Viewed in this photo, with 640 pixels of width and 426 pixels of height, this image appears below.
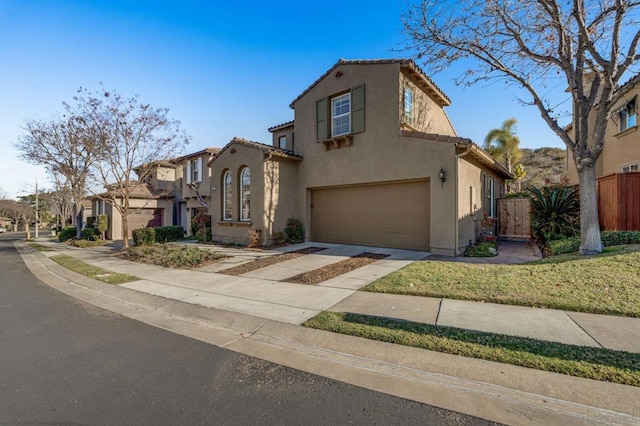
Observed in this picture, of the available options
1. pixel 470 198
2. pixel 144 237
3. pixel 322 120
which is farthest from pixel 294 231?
pixel 144 237

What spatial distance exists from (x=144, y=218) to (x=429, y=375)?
25632 millimetres

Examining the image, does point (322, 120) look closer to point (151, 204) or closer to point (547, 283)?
point (547, 283)

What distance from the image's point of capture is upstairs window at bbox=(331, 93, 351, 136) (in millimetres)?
12867

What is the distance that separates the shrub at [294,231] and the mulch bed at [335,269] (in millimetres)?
4015

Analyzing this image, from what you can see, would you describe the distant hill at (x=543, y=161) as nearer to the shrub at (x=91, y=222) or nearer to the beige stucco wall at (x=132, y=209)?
the beige stucco wall at (x=132, y=209)

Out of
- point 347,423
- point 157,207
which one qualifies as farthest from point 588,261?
point 157,207

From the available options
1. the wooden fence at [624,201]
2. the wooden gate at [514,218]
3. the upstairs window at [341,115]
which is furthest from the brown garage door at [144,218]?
the wooden fence at [624,201]

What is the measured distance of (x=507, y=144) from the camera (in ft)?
84.9

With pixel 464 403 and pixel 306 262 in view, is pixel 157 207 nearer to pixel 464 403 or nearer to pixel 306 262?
pixel 306 262

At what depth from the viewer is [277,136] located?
696 inches

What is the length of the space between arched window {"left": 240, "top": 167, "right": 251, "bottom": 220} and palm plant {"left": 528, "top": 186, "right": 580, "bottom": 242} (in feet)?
39.9

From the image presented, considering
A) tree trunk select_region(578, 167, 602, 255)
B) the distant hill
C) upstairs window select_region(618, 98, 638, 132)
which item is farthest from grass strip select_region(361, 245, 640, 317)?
the distant hill

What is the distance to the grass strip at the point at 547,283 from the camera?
4.92 meters

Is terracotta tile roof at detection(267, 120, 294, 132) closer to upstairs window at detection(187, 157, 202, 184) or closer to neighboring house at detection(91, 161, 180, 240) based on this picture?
upstairs window at detection(187, 157, 202, 184)
